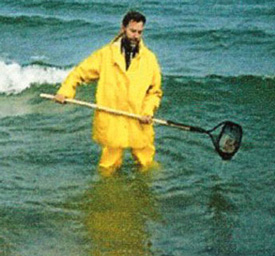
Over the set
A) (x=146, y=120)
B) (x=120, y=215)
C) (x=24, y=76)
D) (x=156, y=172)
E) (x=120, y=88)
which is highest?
(x=120, y=88)

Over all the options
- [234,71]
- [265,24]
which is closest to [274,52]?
[234,71]

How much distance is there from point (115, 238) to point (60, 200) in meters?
0.98

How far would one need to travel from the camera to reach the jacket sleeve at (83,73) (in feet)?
19.5

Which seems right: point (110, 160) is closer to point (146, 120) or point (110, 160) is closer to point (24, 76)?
point (146, 120)

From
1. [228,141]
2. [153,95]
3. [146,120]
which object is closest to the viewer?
[146,120]

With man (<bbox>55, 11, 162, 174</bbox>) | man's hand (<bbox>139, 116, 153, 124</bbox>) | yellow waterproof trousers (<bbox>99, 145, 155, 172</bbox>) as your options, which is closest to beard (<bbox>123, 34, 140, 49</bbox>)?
man (<bbox>55, 11, 162, 174</bbox>)

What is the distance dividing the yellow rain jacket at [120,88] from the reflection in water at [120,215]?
541 mm

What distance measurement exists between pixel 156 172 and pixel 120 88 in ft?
4.12

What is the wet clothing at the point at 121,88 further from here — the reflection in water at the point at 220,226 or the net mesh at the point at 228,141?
the reflection in water at the point at 220,226

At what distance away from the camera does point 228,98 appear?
34.3 ft

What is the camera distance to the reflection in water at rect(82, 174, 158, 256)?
17.5ft

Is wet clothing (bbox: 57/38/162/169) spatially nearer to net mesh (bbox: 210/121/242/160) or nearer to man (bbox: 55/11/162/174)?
man (bbox: 55/11/162/174)

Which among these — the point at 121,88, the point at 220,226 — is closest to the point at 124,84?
the point at 121,88

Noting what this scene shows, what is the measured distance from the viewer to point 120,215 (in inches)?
233
